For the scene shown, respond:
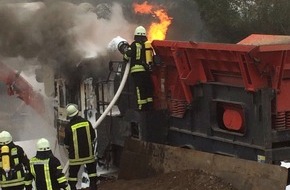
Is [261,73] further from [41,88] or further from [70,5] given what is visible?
[41,88]

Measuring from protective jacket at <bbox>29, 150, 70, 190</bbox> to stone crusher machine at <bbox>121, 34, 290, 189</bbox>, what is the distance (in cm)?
183

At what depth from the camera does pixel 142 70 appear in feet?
27.9

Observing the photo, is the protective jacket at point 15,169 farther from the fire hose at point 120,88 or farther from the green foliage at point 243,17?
the green foliage at point 243,17

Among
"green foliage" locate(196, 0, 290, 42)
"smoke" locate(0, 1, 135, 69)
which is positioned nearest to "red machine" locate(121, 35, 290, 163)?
"smoke" locate(0, 1, 135, 69)

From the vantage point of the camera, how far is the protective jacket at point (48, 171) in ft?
21.9

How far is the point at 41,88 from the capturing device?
12.0m

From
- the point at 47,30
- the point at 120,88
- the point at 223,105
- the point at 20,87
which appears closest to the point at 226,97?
the point at 223,105

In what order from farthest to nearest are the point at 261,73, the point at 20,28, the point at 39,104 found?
1. the point at 39,104
2. the point at 20,28
3. the point at 261,73

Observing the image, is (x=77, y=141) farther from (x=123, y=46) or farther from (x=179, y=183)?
(x=123, y=46)

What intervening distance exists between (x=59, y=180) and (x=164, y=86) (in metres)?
2.46

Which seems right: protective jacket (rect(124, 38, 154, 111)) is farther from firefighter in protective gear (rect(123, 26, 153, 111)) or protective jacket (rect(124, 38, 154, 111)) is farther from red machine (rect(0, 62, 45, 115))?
red machine (rect(0, 62, 45, 115))

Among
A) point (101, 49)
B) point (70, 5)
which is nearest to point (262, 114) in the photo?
point (101, 49)

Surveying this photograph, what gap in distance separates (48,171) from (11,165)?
103cm

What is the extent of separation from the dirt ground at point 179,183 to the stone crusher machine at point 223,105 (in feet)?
0.47
